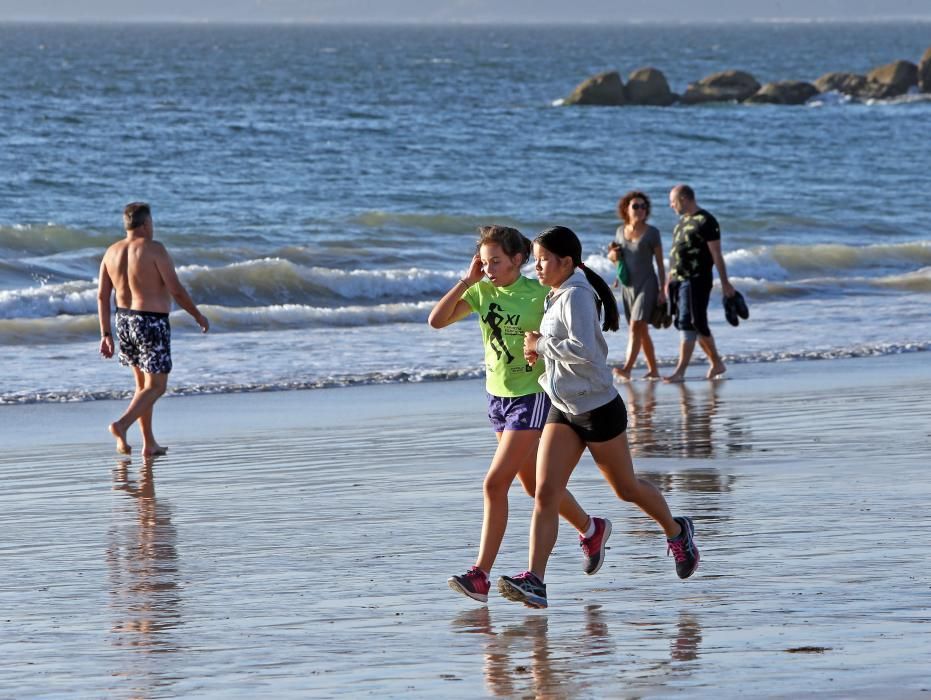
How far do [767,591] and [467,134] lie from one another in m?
42.3

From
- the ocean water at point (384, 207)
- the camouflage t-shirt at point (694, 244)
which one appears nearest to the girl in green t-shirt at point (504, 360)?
the camouflage t-shirt at point (694, 244)

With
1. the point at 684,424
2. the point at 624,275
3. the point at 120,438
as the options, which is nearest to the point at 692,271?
the point at 624,275

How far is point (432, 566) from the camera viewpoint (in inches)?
265

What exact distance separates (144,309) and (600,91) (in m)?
54.3

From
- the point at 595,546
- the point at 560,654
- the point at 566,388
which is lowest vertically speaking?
the point at 560,654

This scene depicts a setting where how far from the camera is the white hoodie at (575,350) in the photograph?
5852 millimetres

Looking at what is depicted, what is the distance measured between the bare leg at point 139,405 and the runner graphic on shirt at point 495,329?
4318 millimetres

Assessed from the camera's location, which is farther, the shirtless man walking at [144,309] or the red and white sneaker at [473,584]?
the shirtless man walking at [144,309]

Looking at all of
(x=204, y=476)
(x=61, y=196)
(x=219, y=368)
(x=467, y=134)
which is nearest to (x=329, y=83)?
(x=467, y=134)

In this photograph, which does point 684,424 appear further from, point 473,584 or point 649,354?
point 473,584

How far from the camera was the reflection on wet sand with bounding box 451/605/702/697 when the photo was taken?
5.01 metres

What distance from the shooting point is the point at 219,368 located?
14250mm

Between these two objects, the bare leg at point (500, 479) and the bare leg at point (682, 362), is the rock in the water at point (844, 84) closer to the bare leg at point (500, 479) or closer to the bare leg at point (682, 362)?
the bare leg at point (682, 362)

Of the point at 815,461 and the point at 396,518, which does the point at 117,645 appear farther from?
the point at 815,461
